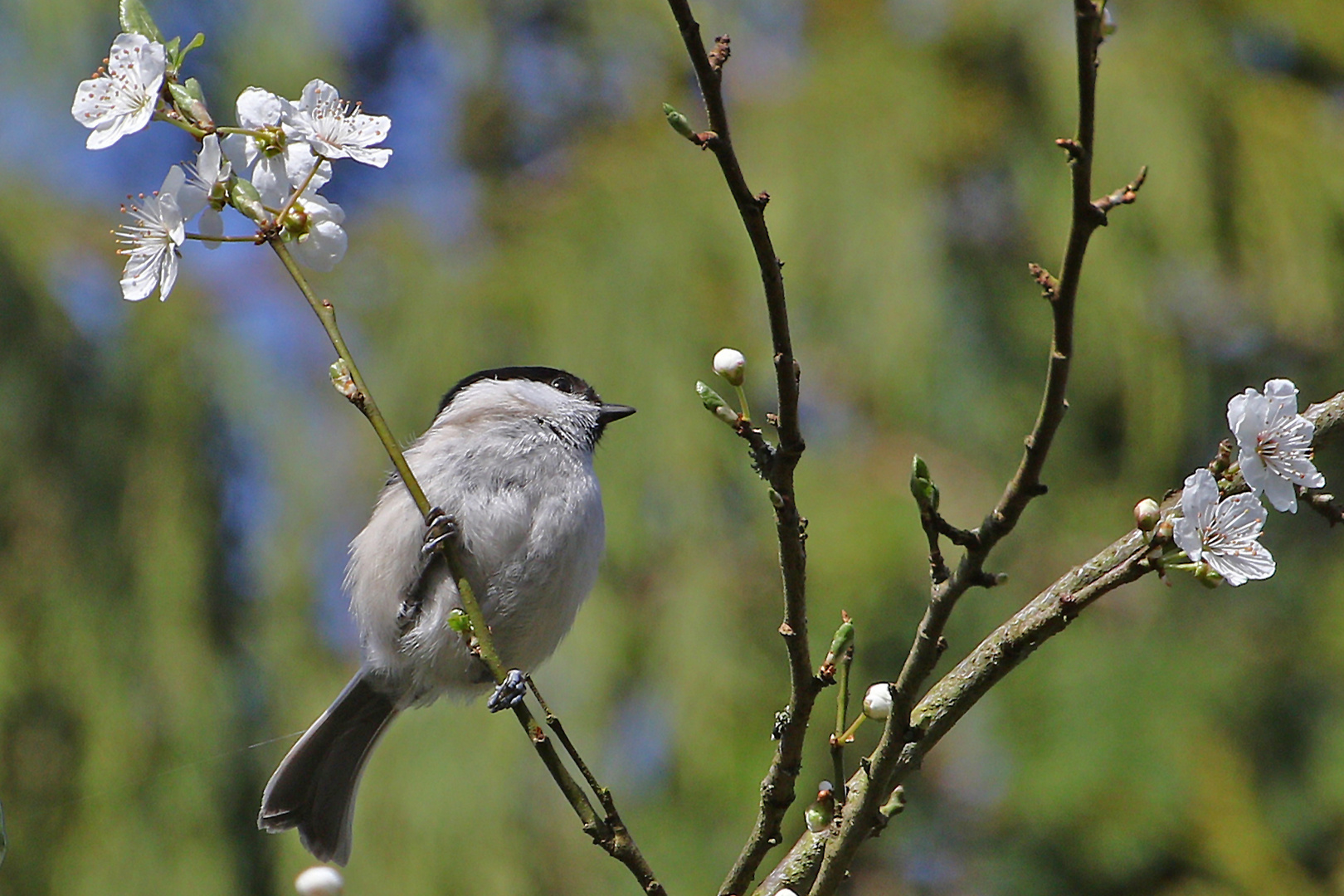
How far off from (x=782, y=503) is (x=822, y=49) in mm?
2777

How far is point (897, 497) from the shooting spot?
318 cm

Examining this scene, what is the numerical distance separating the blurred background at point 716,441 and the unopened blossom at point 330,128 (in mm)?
1612

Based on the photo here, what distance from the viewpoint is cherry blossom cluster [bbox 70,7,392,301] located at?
106 centimetres

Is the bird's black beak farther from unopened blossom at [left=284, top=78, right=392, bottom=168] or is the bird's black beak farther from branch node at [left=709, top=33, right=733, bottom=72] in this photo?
branch node at [left=709, top=33, right=733, bottom=72]

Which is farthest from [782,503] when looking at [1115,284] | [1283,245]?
[1283,245]

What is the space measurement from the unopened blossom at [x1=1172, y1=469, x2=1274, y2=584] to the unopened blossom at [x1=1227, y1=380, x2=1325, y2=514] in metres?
0.02

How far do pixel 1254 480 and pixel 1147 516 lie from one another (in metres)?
0.10

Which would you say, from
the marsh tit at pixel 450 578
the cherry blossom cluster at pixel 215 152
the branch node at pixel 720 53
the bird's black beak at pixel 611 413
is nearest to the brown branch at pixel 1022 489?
the branch node at pixel 720 53

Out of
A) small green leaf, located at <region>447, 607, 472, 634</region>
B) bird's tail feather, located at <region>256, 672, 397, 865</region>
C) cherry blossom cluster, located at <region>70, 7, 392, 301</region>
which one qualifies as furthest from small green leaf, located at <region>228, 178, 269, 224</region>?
bird's tail feather, located at <region>256, 672, 397, 865</region>

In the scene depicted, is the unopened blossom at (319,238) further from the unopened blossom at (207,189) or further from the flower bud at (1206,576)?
the flower bud at (1206,576)

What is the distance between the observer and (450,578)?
1.89 meters

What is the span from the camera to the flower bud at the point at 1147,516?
3.10 ft

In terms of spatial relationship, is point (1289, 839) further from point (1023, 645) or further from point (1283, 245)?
point (1023, 645)

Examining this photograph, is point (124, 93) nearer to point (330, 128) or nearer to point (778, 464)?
point (330, 128)
